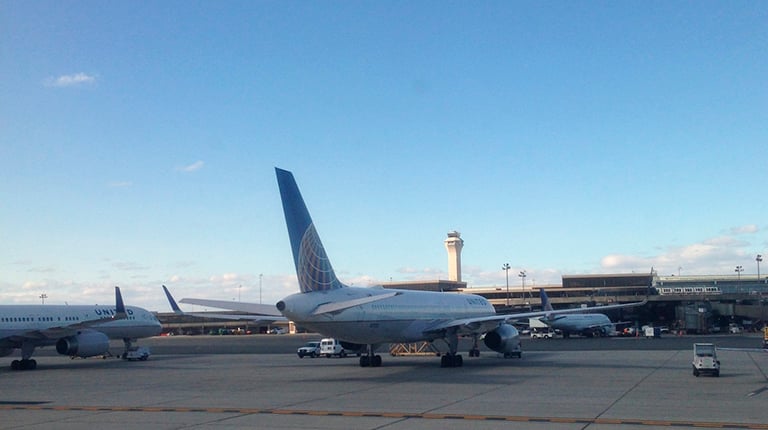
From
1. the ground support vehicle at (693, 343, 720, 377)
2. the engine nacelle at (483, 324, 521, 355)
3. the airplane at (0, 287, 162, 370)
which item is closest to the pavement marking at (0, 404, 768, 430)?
the ground support vehicle at (693, 343, 720, 377)

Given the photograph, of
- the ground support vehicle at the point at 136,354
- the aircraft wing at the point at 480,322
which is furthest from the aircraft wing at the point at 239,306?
the ground support vehicle at the point at 136,354

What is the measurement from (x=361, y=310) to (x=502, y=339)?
10971 millimetres

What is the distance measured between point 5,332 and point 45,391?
1533 centimetres

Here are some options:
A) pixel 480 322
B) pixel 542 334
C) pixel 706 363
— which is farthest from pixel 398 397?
pixel 542 334

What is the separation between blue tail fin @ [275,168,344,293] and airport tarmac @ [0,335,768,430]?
4046 millimetres

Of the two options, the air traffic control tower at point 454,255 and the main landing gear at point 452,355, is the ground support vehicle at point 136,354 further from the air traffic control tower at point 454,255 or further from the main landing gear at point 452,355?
the air traffic control tower at point 454,255

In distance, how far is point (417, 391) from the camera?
25.5 m

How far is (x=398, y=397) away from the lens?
23.5 m

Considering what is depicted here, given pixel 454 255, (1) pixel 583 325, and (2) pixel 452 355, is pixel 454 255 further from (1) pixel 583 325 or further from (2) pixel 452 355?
(2) pixel 452 355

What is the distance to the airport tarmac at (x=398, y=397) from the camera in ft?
58.6

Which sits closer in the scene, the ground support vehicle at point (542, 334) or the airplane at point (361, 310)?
the airplane at point (361, 310)

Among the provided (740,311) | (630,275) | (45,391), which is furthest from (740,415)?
(630,275)

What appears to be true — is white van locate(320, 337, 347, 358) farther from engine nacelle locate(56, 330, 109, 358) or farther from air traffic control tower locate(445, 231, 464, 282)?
air traffic control tower locate(445, 231, 464, 282)

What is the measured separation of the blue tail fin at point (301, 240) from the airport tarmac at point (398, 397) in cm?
405
